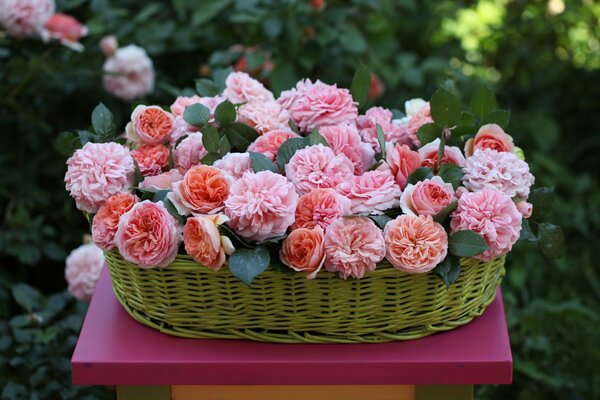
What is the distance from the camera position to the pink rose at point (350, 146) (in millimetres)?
1742

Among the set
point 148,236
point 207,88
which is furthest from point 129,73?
point 148,236

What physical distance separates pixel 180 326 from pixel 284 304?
195 millimetres

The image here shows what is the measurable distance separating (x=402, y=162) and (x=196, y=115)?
0.38 meters

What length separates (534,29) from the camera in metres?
3.62

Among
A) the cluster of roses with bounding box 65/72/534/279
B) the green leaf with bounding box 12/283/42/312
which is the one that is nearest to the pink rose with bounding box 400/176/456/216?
the cluster of roses with bounding box 65/72/534/279

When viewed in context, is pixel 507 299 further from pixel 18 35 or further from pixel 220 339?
pixel 18 35

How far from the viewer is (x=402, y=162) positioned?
1.71m

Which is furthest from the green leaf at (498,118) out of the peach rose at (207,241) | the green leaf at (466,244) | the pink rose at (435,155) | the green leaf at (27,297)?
the green leaf at (27,297)

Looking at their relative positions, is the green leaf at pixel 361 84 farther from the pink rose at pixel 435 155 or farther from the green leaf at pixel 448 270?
the green leaf at pixel 448 270

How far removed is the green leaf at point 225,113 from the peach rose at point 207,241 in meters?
0.30

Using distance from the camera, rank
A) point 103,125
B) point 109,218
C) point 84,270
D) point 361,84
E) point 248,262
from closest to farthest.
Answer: point 248,262
point 109,218
point 103,125
point 361,84
point 84,270

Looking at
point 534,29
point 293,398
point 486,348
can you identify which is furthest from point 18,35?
point 534,29

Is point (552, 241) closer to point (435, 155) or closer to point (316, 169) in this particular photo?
point (435, 155)

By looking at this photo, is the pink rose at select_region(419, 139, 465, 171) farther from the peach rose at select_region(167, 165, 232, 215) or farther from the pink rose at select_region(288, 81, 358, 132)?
the peach rose at select_region(167, 165, 232, 215)
